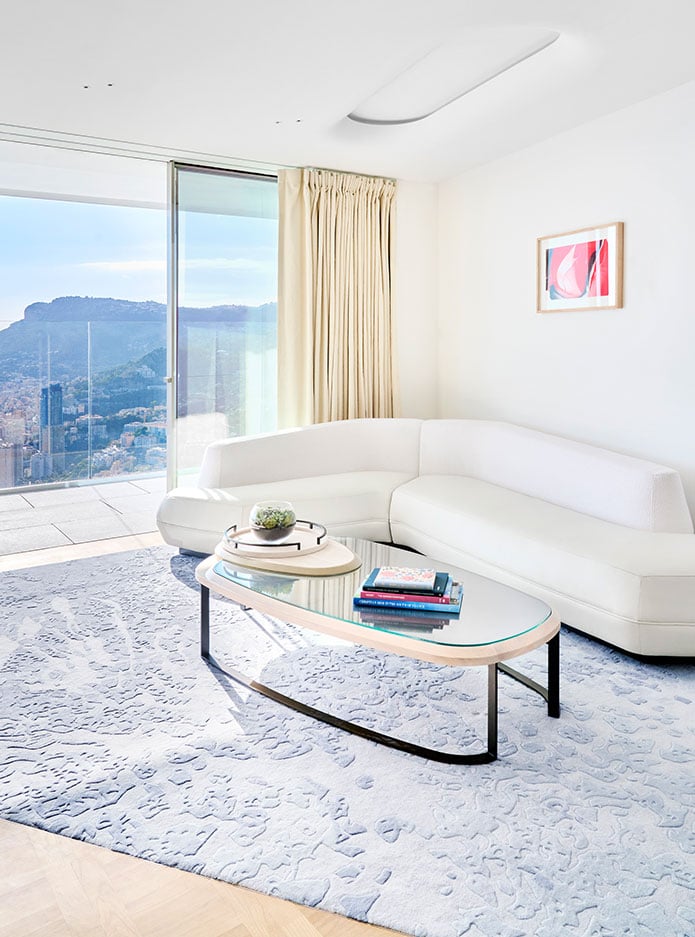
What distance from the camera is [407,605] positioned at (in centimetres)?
220

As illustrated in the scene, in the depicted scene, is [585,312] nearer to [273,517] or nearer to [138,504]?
[273,517]

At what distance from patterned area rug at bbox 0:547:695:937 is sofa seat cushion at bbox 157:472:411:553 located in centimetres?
92

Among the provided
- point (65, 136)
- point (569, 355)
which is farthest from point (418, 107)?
point (65, 136)

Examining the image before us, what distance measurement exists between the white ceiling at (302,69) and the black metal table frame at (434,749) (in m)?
2.09

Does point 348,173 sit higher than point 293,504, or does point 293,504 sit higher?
point 348,173

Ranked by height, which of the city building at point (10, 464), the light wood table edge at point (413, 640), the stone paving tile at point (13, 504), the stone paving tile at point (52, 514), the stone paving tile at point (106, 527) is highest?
the city building at point (10, 464)

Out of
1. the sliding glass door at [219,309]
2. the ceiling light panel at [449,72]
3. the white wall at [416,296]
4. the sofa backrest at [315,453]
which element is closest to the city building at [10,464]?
the sliding glass door at [219,309]

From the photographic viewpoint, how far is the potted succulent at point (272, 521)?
2713 mm

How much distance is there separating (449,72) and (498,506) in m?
2.03

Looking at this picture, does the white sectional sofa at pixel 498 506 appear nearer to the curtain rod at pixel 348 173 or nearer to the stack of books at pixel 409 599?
the stack of books at pixel 409 599

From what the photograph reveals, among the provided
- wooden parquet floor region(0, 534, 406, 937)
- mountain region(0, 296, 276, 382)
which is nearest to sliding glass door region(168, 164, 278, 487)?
mountain region(0, 296, 276, 382)

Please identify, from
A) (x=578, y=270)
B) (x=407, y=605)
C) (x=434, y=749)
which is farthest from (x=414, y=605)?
(x=578, y=270)

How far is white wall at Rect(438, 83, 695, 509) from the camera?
3389 mm

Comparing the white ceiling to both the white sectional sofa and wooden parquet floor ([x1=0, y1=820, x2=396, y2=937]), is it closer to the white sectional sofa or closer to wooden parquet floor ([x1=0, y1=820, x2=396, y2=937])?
the white sectional sofa
